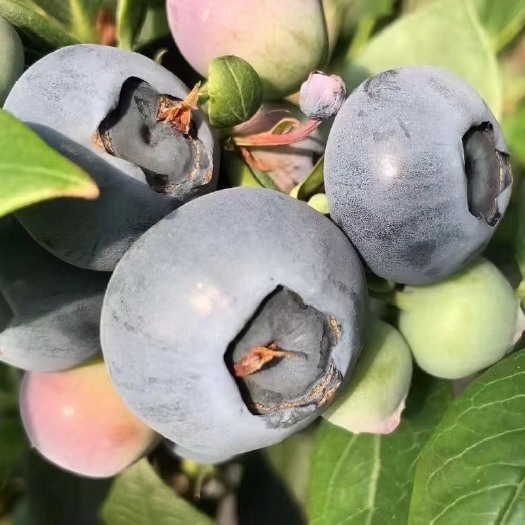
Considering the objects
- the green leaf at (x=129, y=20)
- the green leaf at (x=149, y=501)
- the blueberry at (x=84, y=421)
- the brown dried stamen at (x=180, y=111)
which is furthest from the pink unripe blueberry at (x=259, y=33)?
the green leaf at (x=149, y=501)

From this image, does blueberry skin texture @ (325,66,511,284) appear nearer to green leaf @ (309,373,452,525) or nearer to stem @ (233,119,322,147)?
stem @ (233,119,322,147)

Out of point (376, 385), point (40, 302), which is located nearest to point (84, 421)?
point (40, 302)

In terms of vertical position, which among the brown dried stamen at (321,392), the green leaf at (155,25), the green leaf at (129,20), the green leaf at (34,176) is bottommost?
the brown dried stamen at (321,392)

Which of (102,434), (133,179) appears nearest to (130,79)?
(133,179)

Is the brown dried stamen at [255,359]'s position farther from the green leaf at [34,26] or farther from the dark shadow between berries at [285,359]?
the green leaf at [34,26]

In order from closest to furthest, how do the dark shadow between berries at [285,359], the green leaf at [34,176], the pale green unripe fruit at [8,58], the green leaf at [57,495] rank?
the green leaf at [34,176] → the dark shadow between berries at [285,359] → the pale green unripe fruit at [8,58] → the green leaf at [57,495]
